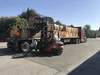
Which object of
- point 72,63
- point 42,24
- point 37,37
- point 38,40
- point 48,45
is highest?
point 42,24

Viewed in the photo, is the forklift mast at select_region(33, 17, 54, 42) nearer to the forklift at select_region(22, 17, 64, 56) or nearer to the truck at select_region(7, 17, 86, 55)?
the truck at select_region(7, 17, 86, 55)

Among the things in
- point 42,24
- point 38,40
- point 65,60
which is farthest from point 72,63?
point 42,24

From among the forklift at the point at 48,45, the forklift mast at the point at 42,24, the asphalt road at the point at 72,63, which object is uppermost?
the forklift mast at the point at 42,24

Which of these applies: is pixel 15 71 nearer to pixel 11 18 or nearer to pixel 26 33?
pixel 26 33

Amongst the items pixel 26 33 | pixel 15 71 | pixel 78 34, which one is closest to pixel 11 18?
pixel 78 34

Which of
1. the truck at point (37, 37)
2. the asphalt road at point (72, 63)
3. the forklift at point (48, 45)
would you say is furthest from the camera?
the truck at point (37, 37)

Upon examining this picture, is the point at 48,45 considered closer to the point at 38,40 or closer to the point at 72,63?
the point at 38,40

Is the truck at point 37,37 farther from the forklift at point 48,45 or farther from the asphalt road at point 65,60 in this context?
the asphalt road at point 65,60

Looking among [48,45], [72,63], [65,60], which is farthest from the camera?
[48,45]

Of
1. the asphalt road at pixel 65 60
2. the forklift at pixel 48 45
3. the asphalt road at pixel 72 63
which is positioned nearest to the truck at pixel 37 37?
the forklift at pixel 48 45

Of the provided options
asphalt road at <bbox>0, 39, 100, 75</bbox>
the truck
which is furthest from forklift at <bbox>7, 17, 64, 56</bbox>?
asphalt road at <bbox>0, 39, 100, 75</bbox>

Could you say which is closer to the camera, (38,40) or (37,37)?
(38,40)

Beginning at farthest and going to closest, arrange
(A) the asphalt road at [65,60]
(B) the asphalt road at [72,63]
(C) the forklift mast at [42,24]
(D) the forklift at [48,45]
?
(C) the forklift mast at [42,24] < (D) the forklift at [48,45] < (A) the asphalt road at [65,60] < (B) the asphalt road at [72,63]

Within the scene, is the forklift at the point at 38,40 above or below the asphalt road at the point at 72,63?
above
